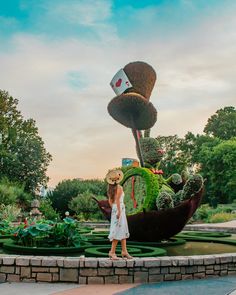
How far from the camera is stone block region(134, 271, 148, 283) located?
723 cm

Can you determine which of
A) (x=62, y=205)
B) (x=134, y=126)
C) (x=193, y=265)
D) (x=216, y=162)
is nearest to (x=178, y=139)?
(x=216, y=162)

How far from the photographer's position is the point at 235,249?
35.0 ft

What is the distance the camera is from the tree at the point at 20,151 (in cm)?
3862

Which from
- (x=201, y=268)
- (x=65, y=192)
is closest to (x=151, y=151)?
(x=201, y=268)

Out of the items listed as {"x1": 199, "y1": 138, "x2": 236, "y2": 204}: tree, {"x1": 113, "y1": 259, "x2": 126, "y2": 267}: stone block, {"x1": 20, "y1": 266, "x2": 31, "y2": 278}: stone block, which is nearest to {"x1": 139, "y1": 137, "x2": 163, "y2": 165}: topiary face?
{"x1": 113, "y1": 259, "x2": 126, "y2": 267}: stone block

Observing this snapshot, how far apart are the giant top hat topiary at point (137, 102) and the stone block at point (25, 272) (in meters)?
6.54

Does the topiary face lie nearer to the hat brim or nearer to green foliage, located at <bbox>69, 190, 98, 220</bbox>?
the hat brim

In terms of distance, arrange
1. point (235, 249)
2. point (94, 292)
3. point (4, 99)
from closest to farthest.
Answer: point (94, 292), point (235, 249), point (4, 99)

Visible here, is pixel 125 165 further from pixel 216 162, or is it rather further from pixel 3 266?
pixel 216 162

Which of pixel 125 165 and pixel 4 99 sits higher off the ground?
pixel 4 99

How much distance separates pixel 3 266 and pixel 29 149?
3269cm

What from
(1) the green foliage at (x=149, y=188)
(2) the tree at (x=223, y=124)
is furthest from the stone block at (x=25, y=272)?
(2) the tree at (x=223, y=124)

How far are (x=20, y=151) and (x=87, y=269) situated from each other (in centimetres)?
3335

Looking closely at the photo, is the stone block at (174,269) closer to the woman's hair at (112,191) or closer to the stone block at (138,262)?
the stone block at (138,262)
